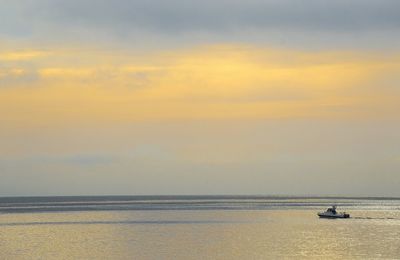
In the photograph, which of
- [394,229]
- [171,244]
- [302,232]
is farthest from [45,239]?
[394,229]

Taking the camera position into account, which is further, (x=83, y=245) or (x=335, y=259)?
(x=83, y=245)

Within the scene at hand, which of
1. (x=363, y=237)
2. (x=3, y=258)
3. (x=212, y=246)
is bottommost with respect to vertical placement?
(x=3, y=258)

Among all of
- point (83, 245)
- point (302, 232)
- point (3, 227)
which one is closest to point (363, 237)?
point (302, 232)

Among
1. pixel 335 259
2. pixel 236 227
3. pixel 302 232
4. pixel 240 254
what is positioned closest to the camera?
pixel 335 259

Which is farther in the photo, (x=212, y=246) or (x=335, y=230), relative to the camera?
(x=335, y=230)

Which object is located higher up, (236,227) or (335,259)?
(236,227)

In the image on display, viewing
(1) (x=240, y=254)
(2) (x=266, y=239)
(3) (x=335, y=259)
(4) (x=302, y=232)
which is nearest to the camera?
(3) (x=335, y=259)

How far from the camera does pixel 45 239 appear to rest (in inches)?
2638

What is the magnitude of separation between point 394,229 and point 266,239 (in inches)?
688

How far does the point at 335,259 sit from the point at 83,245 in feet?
65.9

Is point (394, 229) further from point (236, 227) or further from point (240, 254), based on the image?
point (240, 254)

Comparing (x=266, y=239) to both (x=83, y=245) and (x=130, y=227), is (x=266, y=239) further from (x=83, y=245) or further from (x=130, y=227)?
(x=130, y=227)

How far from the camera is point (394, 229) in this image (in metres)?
77.4

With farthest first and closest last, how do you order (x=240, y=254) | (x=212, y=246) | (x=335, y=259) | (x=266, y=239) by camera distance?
(x=266, y=239)
(x=212, y=246)
(x=240, y=254)
(x=335, y=259)
